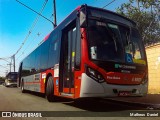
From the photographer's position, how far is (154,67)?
1622 centimetres

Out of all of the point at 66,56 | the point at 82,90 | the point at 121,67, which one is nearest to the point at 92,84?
the point at 82,90

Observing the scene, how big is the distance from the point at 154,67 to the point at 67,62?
8.03 m

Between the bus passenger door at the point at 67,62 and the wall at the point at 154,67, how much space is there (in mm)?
7447

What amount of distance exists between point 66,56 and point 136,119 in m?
4.15

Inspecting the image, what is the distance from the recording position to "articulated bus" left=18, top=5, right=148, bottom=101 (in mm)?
7992

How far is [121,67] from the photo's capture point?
847 centimetres

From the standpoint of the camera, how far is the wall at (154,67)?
51.9ft

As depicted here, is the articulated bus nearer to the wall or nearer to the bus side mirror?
the bus side mirror

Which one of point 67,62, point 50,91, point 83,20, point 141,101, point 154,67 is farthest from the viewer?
point 154,67

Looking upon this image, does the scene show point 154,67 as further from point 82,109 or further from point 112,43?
point 82,109

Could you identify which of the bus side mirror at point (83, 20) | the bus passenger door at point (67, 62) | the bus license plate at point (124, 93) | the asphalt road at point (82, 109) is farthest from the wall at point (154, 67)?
the bus side mirror at point (83, 20)

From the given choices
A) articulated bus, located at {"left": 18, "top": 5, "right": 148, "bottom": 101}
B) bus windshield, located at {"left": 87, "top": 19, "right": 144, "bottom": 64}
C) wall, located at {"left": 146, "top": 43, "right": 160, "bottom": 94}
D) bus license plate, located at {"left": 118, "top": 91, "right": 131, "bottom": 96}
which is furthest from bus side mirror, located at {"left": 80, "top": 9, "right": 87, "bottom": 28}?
wall, located at {"left": 146, "top": 43, "right": 160, "bottom": 94}

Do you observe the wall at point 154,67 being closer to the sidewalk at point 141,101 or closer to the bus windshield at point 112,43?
the sidewalk at point 141,101

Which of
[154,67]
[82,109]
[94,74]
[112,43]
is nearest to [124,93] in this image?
[94,74]
